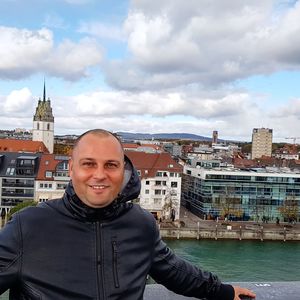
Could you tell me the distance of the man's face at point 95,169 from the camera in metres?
1.10

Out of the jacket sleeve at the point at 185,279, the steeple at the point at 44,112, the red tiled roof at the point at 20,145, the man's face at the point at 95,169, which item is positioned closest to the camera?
the man's face at the point at 95,169


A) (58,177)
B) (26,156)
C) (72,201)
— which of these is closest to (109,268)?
(72,201)

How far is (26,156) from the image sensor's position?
23000 mm

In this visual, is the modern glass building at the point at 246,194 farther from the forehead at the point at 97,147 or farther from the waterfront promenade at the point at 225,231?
the forehead at the point at 97,147

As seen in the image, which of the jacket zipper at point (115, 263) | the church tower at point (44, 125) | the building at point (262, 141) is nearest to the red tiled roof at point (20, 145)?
the church tower at point (44, 125)

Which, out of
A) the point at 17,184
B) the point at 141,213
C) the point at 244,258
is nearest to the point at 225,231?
the point at 244,258

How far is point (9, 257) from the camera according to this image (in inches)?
38.2

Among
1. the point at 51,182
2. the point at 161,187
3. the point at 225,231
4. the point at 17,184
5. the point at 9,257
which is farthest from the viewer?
the point at 161,187

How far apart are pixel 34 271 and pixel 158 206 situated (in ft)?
70.9

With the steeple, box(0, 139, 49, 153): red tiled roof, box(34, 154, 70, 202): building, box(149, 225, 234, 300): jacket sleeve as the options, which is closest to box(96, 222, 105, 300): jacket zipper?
box(149, 225, 234, 300): jacket sleeve

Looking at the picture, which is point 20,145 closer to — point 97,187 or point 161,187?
point 161,187

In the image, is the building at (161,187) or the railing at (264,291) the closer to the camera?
the railing at (264,291)

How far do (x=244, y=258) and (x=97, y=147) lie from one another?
1597 centimetres

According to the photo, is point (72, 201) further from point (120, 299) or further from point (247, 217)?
point (247, 217)
